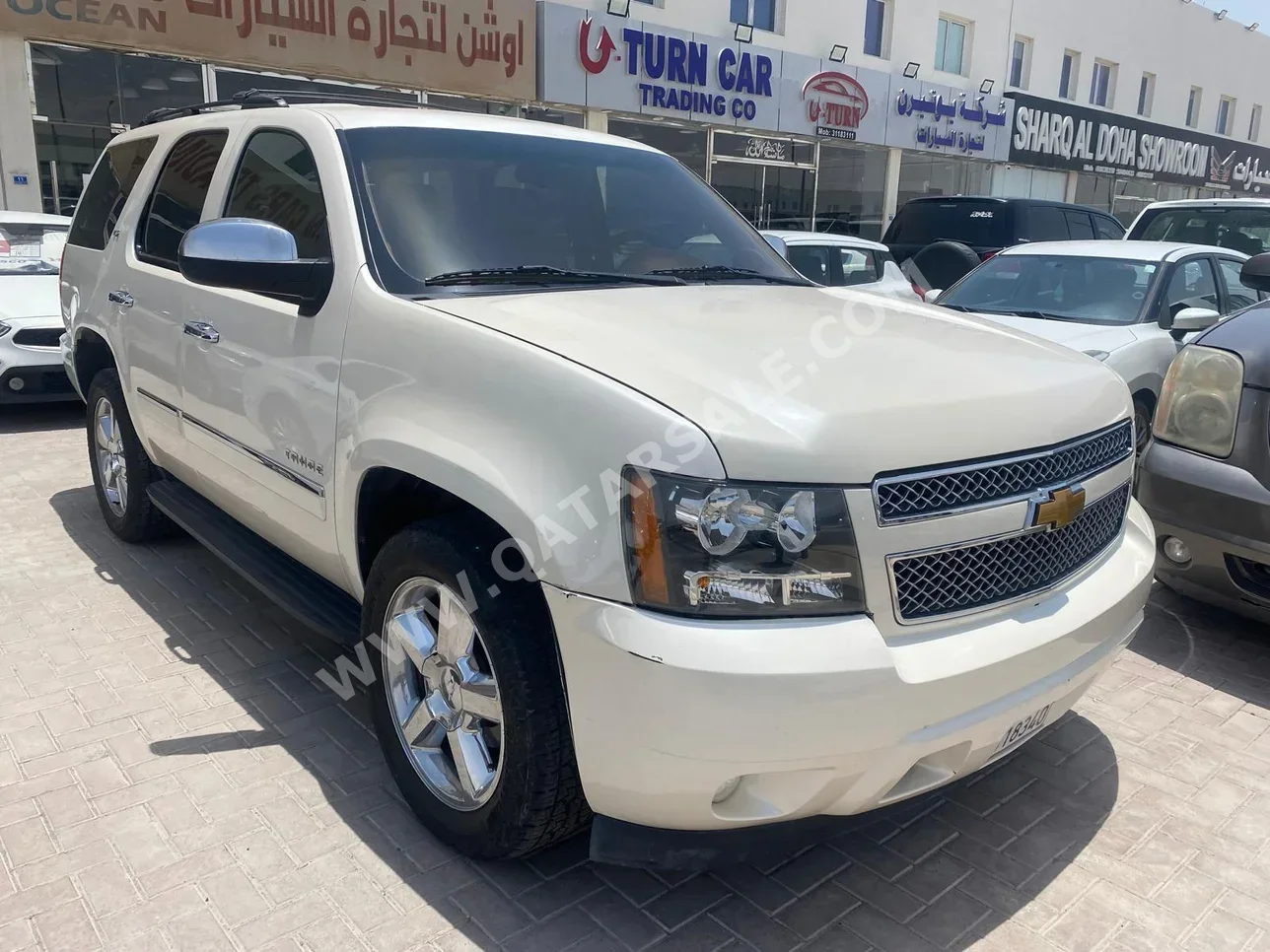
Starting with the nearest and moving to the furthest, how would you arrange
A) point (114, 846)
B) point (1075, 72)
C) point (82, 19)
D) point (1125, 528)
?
1. point (114, 846)
2. point (1125, 528)
3. point (82, 19)
4. point (1075, 72)

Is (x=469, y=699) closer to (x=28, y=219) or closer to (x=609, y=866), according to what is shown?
(x=609, y=866)

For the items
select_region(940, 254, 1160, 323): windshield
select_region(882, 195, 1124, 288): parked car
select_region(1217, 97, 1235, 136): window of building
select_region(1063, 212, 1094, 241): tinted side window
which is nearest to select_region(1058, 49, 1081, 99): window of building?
select_region(1217, 97, 1235, 136): window of building

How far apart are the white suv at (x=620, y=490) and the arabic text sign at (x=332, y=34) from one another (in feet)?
30.8

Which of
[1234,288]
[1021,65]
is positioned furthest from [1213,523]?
[1021,65]

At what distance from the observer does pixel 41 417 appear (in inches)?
319

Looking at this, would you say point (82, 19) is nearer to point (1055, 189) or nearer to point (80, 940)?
point (80, 940)

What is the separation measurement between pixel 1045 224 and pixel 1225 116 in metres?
27.0

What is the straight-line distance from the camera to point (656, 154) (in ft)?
12.7

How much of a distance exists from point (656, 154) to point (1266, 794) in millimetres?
3055

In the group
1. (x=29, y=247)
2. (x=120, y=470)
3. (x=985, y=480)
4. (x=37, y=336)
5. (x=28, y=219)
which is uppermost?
(x=28, y=219)

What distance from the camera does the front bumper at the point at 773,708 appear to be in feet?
6.24

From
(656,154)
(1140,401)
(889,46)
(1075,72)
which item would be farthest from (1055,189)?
(656,154)

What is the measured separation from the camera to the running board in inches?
119

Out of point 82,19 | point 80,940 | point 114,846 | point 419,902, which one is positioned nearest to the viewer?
point 80,940
